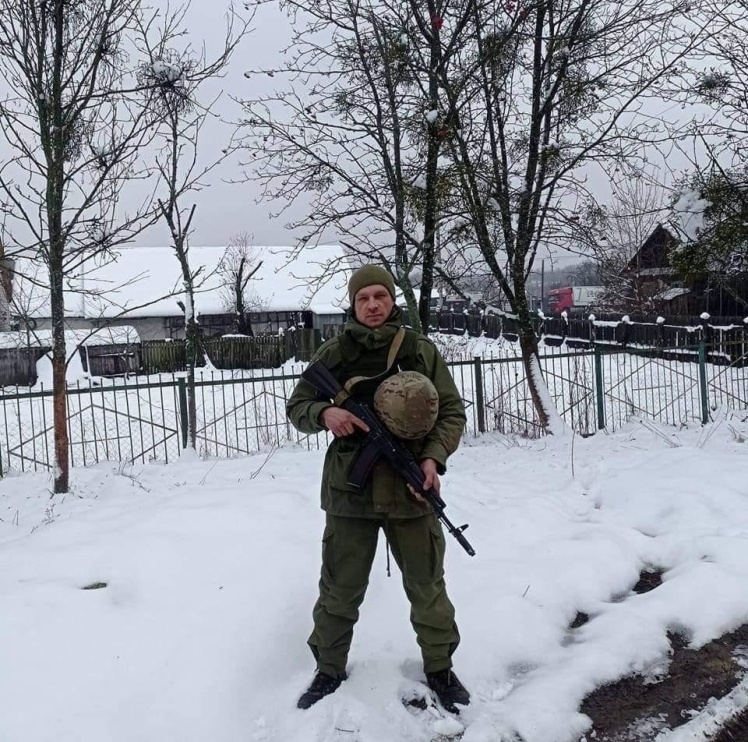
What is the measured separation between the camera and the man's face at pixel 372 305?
271cm

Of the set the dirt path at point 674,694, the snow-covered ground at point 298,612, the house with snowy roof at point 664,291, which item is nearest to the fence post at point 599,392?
the snow-covered ground at point 298,612

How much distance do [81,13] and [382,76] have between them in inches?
136

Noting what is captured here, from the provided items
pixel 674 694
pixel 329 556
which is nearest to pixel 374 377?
pixel 329 556

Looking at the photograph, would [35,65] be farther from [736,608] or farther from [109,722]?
[736,608]

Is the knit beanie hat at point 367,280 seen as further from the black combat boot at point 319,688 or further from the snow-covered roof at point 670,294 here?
the snow-covered roof at point 670,294

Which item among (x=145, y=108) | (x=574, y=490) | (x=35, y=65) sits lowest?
(x=574, y=490)

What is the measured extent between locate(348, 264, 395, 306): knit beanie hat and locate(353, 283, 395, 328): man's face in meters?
0.02

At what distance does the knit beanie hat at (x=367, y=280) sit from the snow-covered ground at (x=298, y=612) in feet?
5.47

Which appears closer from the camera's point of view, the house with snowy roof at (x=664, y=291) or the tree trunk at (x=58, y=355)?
the tree trunk at (x=58, y=355)

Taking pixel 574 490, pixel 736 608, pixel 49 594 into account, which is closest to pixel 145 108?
pixel 49 594

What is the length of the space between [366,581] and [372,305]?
1.17 m

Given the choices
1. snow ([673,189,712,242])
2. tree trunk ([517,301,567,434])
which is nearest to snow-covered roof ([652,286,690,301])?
snow ([673,189,712,242])

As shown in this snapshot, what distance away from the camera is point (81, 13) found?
5.59 m

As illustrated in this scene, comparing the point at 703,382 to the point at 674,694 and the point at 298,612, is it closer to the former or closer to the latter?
the point at 674,694
